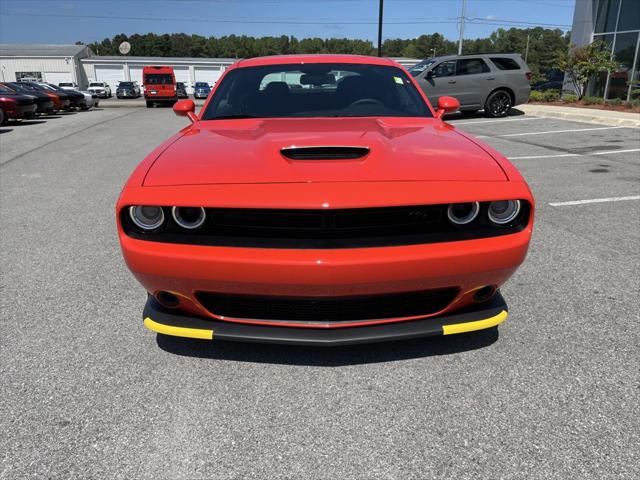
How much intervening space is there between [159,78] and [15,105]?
2030 centimetres

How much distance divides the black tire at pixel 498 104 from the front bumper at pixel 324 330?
1376 centimetres

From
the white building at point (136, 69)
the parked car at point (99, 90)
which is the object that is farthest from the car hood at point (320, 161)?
the white building at point (136, 69)

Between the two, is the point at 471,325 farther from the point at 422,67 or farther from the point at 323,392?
the point at 422,67

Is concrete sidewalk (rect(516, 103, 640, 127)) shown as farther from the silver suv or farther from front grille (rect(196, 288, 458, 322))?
front grille (rect(196, 288, 458, 322))

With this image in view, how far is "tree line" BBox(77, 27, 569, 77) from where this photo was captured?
10981cm

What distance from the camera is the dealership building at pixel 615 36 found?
17.2 metres

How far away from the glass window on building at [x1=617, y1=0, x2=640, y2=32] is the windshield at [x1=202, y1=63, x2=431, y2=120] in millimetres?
18554

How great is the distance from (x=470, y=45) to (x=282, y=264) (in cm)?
14214

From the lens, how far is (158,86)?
110 ft

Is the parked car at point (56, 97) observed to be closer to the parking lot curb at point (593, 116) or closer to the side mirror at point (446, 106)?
the parking lot curb at point (593, 116)

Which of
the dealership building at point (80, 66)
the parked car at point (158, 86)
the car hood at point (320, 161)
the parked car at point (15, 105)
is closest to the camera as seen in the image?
the car hood at point (320, 161)

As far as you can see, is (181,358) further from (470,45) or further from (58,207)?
(470,45)

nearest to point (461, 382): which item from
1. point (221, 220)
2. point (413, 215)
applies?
point (413, 215)

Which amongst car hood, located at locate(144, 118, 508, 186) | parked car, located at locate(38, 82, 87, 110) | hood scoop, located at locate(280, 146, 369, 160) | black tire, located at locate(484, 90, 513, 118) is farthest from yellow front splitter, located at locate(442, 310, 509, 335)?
parked car, located at locate(38, 82, 87, 110)
